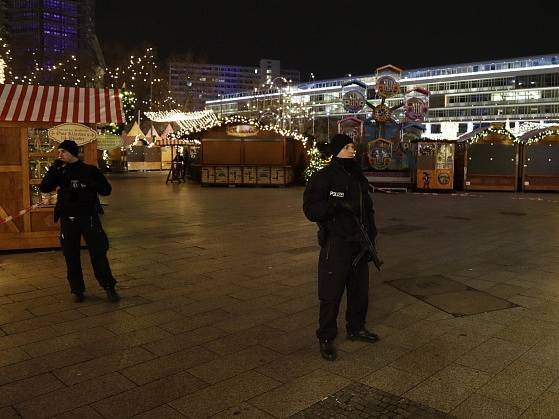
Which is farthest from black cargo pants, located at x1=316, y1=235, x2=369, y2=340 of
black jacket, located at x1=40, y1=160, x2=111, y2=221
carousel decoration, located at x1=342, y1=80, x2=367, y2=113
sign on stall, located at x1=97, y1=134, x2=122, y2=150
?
carousel decoration, located at x1=342, y1=80, x2=367, y2=113

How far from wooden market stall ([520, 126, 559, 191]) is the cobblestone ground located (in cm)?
1980

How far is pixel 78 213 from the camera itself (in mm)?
5688

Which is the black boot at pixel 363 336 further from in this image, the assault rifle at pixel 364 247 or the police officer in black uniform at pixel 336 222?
the assault rifle at pixel 364 247

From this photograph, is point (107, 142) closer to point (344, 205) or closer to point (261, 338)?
point (261, 338)

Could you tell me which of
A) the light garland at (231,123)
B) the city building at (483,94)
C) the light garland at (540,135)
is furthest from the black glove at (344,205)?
the city building at (483,94)

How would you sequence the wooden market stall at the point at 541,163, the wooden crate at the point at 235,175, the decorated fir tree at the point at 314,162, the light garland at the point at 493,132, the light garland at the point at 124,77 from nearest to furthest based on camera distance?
the wooden market stall at the point at 541,163, the light garland at the point at 493,132, the decorated fir tree at the point at 314,162, the wooden crate at the point at 235,175, the light garland at the point at 124,77

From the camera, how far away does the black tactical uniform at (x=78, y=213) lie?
5.65 m

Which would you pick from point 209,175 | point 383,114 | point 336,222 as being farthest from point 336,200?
point 209,175

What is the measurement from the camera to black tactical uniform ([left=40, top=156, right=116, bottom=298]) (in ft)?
18.5

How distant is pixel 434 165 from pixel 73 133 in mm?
15429

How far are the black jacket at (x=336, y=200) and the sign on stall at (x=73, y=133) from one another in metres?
5.41

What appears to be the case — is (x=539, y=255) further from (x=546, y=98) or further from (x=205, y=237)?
(x=546, y=98)

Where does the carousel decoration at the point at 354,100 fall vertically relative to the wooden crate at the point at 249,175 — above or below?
above

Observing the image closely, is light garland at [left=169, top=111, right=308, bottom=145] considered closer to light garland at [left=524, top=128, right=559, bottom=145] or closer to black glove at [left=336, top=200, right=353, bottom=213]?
light garland at [left=524, top=128, right=559, bottom=145]
